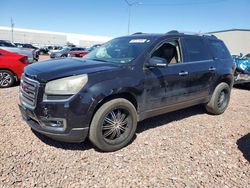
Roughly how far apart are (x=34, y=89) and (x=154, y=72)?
76.0 inches

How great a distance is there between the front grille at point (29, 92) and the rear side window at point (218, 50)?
13.4ft

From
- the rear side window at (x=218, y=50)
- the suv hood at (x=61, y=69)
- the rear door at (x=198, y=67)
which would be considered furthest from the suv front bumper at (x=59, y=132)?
the rear side window at (x=218, y=50)

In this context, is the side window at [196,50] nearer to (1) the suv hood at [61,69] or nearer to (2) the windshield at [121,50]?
(2) the windshield at [121,50]

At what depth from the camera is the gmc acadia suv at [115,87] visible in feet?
10.2

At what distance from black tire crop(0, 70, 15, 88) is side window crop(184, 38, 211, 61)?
6.23 meters

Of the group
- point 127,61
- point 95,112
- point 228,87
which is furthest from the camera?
point 228,87

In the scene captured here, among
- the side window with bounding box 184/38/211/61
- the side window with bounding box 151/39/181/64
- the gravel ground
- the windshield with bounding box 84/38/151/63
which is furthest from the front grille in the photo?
the side window with bounding box 184/38/211/61

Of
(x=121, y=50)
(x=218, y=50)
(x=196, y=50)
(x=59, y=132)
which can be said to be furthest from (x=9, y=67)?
(x=218, y=50)

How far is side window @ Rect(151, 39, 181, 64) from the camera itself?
4391 mm

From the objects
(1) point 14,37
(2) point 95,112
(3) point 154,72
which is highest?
(1) point 14,37

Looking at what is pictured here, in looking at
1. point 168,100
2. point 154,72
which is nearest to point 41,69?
point 154,72

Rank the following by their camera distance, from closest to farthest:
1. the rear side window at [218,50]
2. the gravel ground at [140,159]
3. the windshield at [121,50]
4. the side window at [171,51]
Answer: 1. the gravel ground at [140,159]
2. the windshield at [121,50]
3. the side window at [171,51]
4. the rear side window at [218,50]

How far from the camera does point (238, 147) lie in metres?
4.00

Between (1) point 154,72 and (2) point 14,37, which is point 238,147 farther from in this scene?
(2) point 14,37
